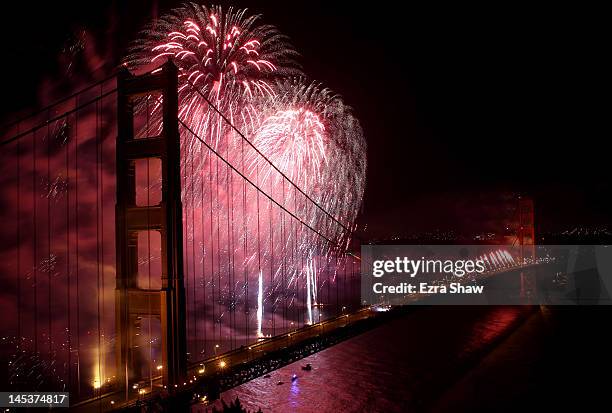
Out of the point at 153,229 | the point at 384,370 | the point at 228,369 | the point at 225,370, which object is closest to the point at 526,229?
the point at 384,370

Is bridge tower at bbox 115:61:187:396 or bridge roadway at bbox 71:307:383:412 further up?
bridge tower at bbox 115:61:187:396

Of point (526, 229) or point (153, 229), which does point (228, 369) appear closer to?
point (153, 229)

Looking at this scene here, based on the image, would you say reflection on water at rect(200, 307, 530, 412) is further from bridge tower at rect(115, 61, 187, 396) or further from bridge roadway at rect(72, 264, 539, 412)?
bridge tower at rect(115, 61, 187, 396)

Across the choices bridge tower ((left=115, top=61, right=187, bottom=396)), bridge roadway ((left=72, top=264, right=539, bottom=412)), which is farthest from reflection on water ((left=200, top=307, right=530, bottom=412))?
bridge tower ((left=115, top=61, right=187, bottom=396))

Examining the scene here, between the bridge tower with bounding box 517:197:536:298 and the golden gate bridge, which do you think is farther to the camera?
the bridge tower with bounding box 517:197:536:298

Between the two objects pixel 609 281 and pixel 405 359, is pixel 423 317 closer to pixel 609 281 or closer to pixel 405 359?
pixel 405 359

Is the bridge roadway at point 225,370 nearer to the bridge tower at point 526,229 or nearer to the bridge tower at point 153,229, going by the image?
the bridge tower at point 153,229

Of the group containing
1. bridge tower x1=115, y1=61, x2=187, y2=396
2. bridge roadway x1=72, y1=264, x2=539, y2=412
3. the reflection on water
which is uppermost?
bridge tower x1=115, y1=61, x2=187, y2=396
